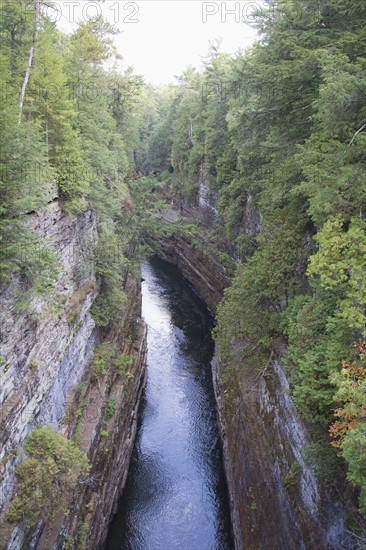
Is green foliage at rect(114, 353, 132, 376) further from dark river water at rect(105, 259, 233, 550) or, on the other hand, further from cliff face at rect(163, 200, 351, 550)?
cliff face at rect(163, 200, 351, 550)

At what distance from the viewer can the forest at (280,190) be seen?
26.9 feet

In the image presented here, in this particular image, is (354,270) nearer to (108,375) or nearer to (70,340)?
(70,340)

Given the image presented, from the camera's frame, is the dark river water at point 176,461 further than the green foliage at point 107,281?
No

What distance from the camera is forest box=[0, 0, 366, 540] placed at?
821cm

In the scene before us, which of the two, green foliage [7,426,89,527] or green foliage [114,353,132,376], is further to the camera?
green foliage [114,353,132,376]

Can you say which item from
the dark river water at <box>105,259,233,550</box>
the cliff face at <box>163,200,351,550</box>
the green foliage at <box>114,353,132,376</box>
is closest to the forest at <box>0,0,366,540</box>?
the cliff face at <box>163,200,351,550</box>

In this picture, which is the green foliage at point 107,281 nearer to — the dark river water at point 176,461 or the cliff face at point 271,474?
the cliff face at point 271,474

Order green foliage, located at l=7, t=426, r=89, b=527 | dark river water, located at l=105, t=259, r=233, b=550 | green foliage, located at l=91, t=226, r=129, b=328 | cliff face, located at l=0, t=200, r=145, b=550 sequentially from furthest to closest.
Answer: green foliage, located at l=91, t=226, r=129, b=328 → dark river water, located at l=105, t=259, r=233, b=550 → cliff face, located at l=0, t=200, r=145, b=550 → green foliage, located at l=7, t=426, r=89, b=527

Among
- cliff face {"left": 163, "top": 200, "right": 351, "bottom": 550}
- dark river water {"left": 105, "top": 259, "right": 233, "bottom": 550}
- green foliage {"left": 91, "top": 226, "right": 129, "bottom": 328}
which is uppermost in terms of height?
green foliage {"left": 91, "top": 226, "right": 129, "bottom": 328}

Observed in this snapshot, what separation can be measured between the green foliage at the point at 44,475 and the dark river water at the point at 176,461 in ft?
18.2

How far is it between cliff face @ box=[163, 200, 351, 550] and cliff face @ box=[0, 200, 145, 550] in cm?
469

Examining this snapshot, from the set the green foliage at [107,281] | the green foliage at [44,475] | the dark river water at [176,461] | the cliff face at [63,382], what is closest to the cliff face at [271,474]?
the dark river water at [176,461]

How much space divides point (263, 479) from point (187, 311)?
18.9 m

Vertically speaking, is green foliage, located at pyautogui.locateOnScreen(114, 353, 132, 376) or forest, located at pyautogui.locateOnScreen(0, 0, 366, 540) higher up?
forest, located at pyautogui.locateOnScreen(0, 0, 366, 540)
